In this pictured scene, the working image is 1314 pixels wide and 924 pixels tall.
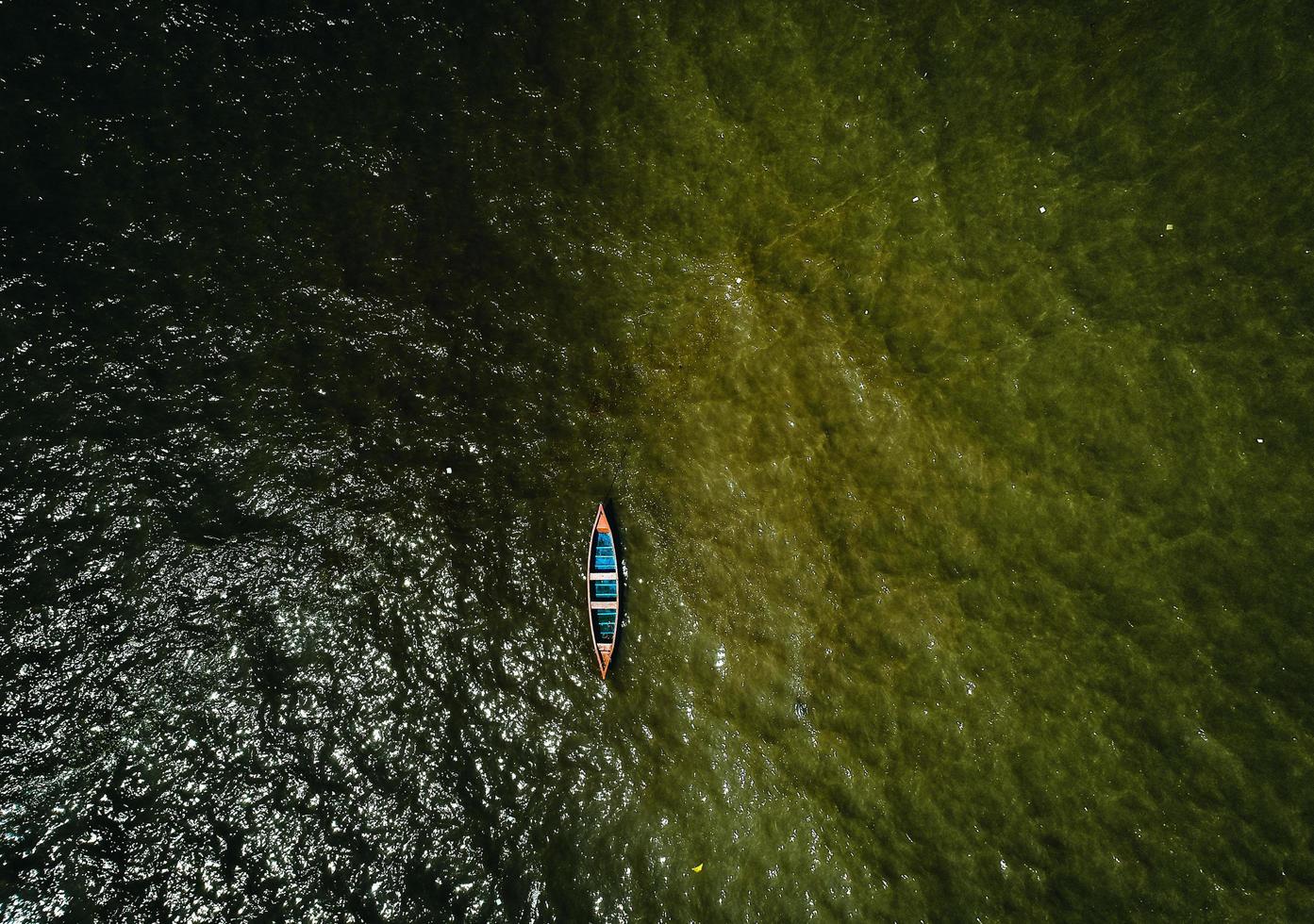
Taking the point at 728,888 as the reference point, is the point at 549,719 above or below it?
above

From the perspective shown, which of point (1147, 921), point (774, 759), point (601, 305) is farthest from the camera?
point (601, 305)

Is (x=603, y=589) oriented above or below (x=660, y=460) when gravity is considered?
below

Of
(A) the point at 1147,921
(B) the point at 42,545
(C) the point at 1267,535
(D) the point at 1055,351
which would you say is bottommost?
(A) the point at 1147,921

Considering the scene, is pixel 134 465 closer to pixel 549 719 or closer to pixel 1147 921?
pixel 549 719

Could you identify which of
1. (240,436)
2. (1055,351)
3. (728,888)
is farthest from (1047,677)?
(240,436)

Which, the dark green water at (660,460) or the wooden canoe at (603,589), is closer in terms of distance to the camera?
the dark green water at (660,460)

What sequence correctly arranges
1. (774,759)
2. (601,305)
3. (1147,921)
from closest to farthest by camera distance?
(1147,921) → (774,759) → (601,305)
